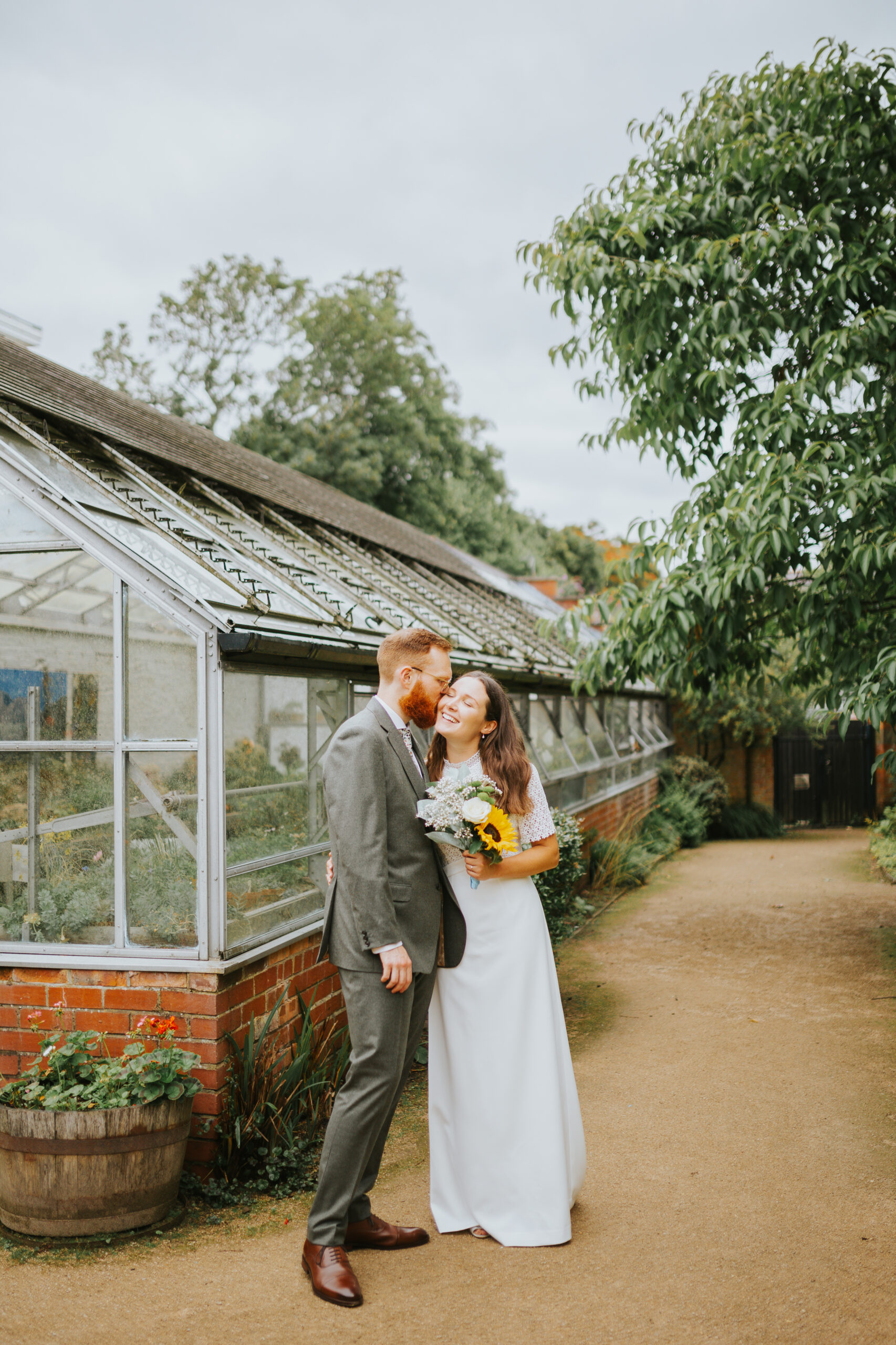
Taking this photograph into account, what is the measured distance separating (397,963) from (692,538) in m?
4.41

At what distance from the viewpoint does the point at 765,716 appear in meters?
19.8

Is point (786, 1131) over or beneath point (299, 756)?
beneath

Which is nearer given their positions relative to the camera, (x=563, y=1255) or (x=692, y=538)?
(x=563, y=1255)

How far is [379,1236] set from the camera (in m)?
3.53

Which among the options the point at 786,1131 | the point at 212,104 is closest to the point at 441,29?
the point at 212,104

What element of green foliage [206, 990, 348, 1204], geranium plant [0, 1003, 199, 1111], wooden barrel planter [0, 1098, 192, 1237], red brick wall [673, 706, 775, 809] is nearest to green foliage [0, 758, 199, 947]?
geranium plant [0, 1003, 199, 1111]

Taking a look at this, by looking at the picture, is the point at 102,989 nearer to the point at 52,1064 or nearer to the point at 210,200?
the point at 52,1064

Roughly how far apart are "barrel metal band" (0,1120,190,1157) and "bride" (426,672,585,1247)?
109 centimetres

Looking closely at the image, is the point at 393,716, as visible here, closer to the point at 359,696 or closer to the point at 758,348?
the point at 359,696

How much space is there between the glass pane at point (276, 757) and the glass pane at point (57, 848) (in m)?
0.55

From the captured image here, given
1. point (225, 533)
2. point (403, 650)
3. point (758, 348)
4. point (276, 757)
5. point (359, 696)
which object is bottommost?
point (276, 757)

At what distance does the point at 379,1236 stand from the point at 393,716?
1.87m

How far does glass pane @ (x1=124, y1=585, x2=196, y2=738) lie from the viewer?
14.0 feet

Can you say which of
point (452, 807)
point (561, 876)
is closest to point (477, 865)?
point (452, 807)
